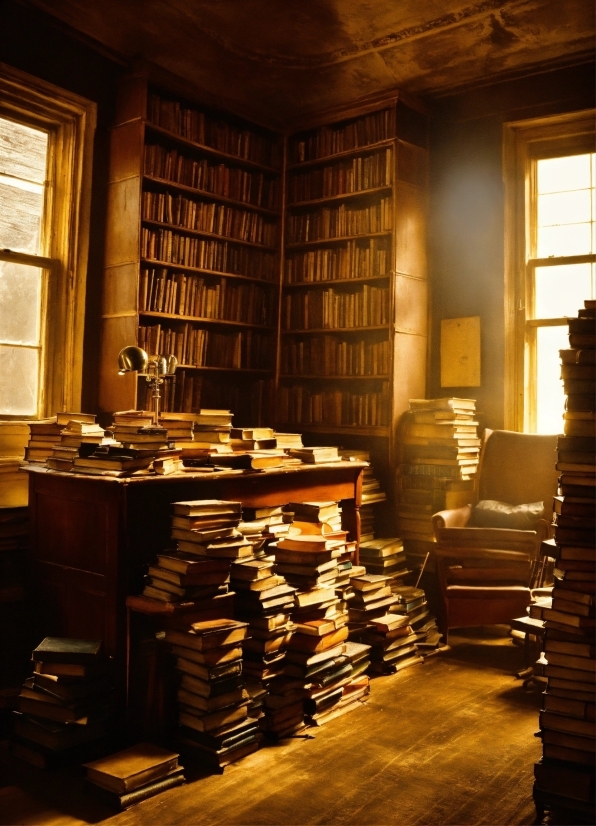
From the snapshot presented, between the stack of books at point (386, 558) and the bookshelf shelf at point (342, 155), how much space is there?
2859 mm

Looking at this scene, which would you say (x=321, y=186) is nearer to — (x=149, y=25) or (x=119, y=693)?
(x=149, y=25)

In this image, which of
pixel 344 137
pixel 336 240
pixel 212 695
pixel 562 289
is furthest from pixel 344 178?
pixel 212 695

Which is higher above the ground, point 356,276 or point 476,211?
point 476,211

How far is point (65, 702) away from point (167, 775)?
49cm

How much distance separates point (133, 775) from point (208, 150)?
13.8ft

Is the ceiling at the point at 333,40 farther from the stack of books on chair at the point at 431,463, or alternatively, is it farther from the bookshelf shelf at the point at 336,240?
the stack of books on chair at the point at 431,463

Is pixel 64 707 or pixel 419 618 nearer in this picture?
pixel 64 707

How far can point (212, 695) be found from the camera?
297 cm

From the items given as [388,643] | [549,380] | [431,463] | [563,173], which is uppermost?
[563,173]

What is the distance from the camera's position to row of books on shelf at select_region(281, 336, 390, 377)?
5.50 meters

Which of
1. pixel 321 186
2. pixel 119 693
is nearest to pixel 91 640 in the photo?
pixel 119 693

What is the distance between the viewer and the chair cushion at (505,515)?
4.57m

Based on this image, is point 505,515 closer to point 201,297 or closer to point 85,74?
point 201,297

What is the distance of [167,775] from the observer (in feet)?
8.98
